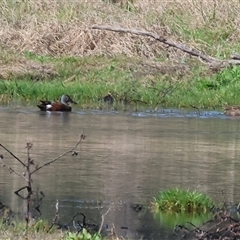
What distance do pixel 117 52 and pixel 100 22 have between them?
1575mm

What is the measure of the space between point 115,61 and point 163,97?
3.48 m

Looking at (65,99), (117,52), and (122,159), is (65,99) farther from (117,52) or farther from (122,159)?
(122,159)

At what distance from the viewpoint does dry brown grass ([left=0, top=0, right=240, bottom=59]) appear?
23.4 metres

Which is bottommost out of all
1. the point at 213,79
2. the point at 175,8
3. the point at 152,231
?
the point at 152,231

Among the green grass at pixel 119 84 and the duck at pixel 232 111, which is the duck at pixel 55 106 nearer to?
the green grass at pixel 119 84

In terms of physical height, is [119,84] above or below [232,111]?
above

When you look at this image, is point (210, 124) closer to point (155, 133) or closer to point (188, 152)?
point (155, 133)

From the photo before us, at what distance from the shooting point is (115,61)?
22391 millimetres

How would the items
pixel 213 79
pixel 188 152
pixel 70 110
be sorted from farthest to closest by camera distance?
pixel 213 79 → pixel 70 110 → pixel 188 152

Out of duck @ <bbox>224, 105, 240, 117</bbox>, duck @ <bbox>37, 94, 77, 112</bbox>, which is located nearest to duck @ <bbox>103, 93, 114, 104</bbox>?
duck @ <bbox>37, 94, 77, 112</bbox>

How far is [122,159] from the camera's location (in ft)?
41.1

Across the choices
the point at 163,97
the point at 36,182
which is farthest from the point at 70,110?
the point at 36,182

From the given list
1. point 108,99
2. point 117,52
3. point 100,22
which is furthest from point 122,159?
point 100,22

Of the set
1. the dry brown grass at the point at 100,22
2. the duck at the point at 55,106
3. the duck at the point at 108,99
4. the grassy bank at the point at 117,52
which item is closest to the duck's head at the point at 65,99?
the duck at the point at 55,106
